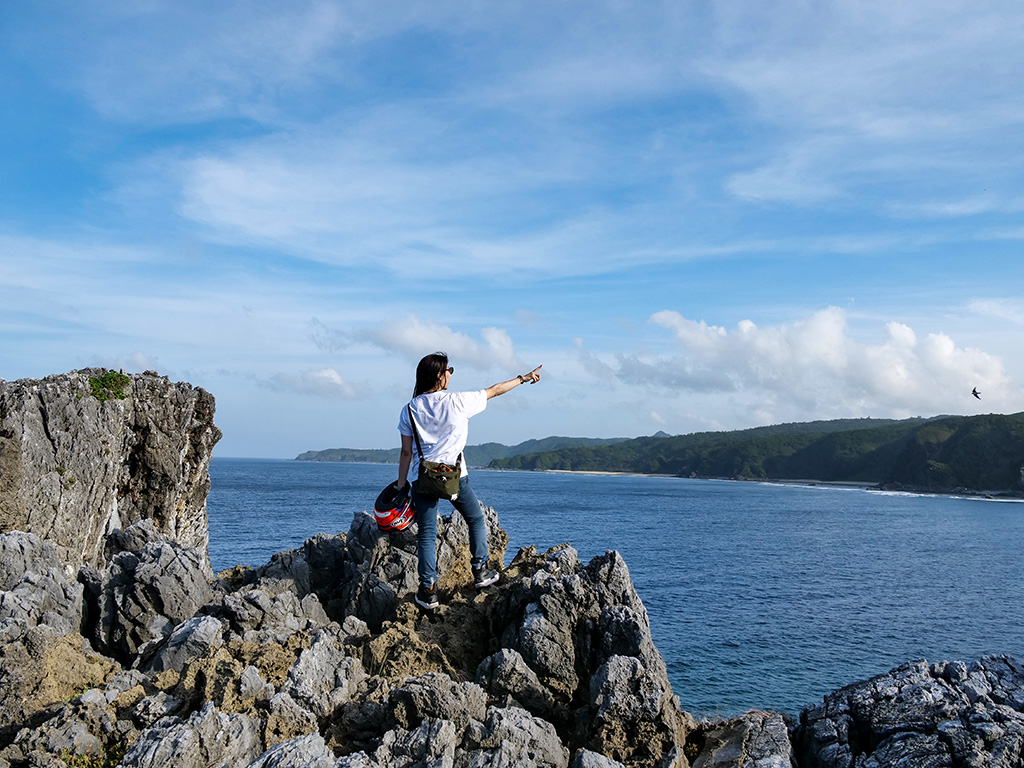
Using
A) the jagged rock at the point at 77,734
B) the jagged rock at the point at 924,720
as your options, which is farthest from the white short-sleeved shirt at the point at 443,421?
the jagged rock at the point at 924,720

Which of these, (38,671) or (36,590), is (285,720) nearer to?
(38,671)

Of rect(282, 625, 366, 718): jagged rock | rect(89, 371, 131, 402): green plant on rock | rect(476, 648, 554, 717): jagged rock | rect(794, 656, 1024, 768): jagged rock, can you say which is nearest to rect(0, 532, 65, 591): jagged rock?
rect(282, 625, 366, 718): jagged rock

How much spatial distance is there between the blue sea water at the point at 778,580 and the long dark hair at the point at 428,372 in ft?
63.3

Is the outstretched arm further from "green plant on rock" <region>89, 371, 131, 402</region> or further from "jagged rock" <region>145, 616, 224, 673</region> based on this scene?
"green plant on rock" <region>89, 371, 131, 402</region>

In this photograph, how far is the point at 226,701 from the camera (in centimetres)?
855

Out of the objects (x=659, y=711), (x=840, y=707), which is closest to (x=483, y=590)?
(x=659, y=711)

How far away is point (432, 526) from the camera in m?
11.5

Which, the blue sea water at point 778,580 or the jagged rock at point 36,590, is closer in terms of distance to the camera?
the jagged rock at point 36,590

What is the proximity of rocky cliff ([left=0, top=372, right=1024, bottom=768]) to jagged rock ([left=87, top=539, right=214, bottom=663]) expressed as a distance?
0.12 feet

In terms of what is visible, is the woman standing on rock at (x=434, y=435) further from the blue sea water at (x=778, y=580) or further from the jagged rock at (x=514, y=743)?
the blue sea water at (x=778, y=580)

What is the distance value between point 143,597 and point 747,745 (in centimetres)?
1031

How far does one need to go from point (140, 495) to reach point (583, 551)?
3441 cm

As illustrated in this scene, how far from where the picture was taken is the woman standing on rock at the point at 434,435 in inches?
429

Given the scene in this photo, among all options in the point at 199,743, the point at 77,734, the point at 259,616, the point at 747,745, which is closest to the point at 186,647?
the point at 259,616
